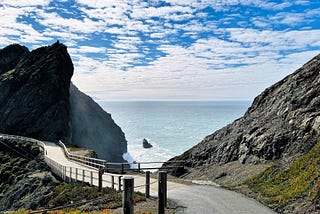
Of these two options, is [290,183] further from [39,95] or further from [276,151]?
[39,95]

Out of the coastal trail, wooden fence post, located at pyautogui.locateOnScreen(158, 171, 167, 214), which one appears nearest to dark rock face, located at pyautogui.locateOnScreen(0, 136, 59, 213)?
the coastal trail

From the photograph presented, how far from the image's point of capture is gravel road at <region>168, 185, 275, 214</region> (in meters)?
13.7

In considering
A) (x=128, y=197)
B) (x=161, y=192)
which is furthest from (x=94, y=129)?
(x=128, y=197)

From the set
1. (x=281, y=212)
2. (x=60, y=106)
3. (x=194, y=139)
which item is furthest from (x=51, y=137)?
(x=194, y=139)

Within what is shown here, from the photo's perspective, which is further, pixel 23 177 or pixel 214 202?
pixel 23 177

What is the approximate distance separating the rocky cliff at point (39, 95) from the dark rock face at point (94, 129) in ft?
1.41

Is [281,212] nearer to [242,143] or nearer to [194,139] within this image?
[242,143]

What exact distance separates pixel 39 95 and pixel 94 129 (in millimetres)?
33178

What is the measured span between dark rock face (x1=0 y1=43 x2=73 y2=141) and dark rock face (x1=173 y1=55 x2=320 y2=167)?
37.0 metres

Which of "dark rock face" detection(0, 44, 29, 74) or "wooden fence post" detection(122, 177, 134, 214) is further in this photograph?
"dark rock face" detection(0, 44, 29, 74)

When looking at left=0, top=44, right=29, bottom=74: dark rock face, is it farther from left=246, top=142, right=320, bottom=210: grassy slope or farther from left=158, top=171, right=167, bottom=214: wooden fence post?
left=158, top=171, right=167, bottom=214: wooden fence post

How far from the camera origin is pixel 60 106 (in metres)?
65.6

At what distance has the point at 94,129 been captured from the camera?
96.8m

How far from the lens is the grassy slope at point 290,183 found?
13859mm
